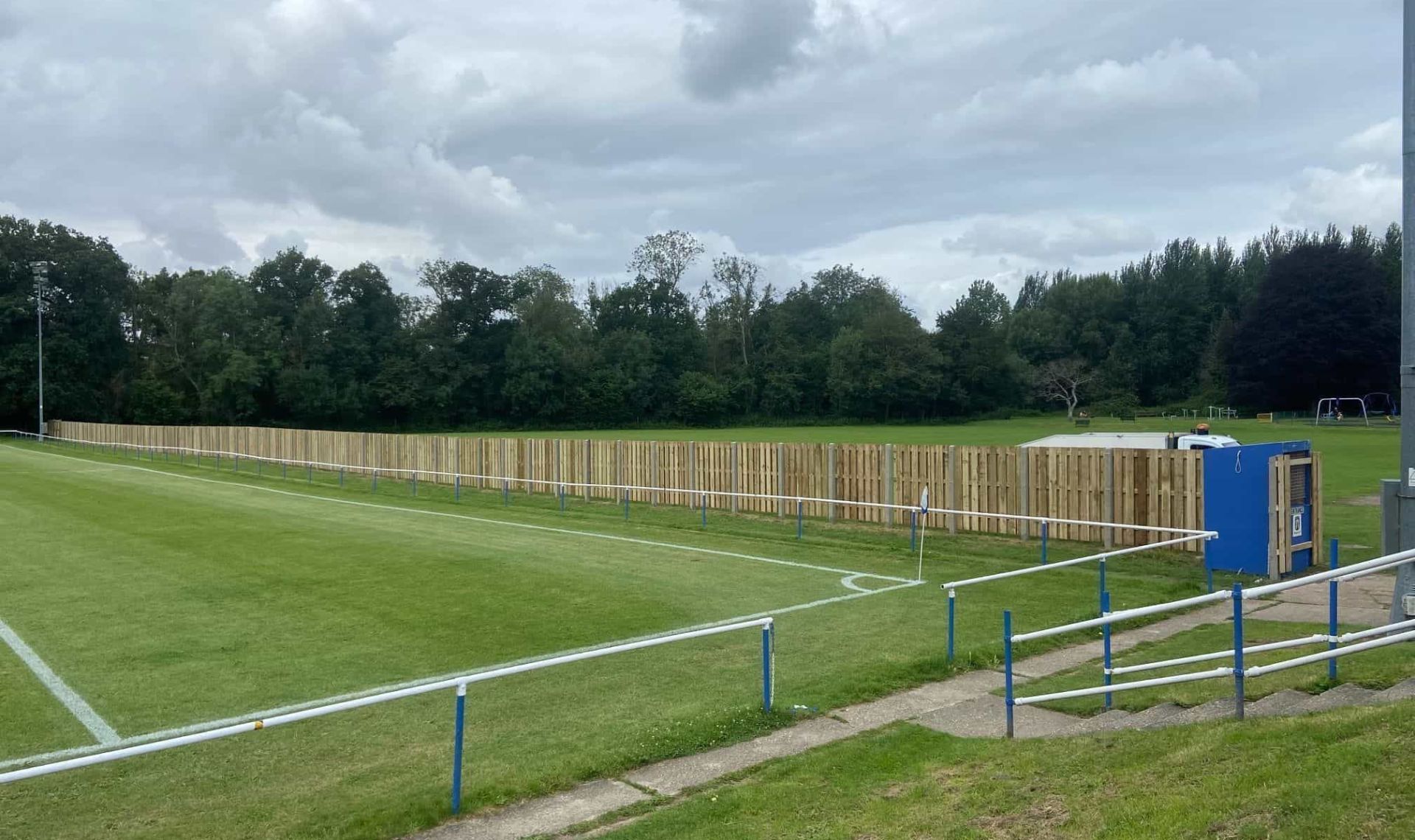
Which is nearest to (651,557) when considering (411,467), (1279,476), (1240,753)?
(1279,476)

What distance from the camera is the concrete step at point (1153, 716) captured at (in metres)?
7.11

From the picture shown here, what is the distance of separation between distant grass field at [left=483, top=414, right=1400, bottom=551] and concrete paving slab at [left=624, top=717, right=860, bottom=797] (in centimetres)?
1239

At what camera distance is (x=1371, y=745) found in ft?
16.5

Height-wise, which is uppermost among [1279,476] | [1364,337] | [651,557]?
[1364,337]

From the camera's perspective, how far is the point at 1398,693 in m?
6.55

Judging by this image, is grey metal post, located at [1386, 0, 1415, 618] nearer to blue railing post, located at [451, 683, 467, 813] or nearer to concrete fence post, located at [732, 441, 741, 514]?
blue railing post, located at [451, 683, 467, 813]

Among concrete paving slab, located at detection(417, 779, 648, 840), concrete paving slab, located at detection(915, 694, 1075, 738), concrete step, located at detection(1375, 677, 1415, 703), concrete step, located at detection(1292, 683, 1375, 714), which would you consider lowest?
concrete paving slab, located at detection(417, 779, 648, 840)

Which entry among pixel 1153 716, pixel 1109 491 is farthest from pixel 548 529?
pixel 1153 716

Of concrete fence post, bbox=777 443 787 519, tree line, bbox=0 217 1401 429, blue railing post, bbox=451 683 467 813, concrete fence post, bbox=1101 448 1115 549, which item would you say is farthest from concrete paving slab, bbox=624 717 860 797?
tree line, bbox=0 217 1401 429

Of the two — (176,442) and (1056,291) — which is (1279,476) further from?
(1056,291)

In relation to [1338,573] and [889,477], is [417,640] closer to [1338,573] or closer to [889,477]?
[1338,573]

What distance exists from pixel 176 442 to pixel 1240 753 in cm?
5192

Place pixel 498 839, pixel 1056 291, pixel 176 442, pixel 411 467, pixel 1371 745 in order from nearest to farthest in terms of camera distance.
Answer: pixel 1371 745
pixel 498 839
pixel 411 467
pixel 176 442
pixel 1056 291

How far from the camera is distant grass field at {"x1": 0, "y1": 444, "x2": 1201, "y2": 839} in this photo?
24.0 ft
